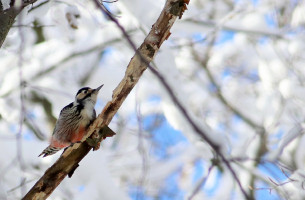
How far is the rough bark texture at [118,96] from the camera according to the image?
8.93ft

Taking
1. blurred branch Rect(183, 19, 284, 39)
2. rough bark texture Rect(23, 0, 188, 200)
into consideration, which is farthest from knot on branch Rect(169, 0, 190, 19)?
blurred branch Rect(183, 19, 284, 39)

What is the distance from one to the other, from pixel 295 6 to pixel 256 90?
226 centimetres

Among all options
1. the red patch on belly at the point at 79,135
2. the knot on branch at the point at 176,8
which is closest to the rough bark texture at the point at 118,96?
the knot on branch at the point at 176,8

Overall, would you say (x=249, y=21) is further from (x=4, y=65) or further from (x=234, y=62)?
(x=4, y=65)

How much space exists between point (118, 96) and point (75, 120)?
1114 mm

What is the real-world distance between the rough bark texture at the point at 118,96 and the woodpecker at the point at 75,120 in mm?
604

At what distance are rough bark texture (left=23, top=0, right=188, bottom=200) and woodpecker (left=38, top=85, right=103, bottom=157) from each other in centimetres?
60

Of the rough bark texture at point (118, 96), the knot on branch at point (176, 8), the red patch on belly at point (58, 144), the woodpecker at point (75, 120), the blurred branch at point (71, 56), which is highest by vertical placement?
the knot on branch at point (176, 8)

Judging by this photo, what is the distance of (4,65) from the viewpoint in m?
6.54

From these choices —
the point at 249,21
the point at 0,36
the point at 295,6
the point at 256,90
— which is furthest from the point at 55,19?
the point at 256,90

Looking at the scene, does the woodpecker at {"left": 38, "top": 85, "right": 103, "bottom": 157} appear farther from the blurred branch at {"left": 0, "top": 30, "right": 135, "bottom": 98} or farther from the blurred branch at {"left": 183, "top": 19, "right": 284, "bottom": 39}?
the blurred branch at {"left": 0, "top": 30, "right": 135, "bottom": 98}

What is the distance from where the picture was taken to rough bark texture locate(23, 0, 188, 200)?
2723 millimetres

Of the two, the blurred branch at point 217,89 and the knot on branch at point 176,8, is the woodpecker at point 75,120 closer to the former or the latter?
the knot on branch at point 176,8

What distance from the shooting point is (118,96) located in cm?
290
